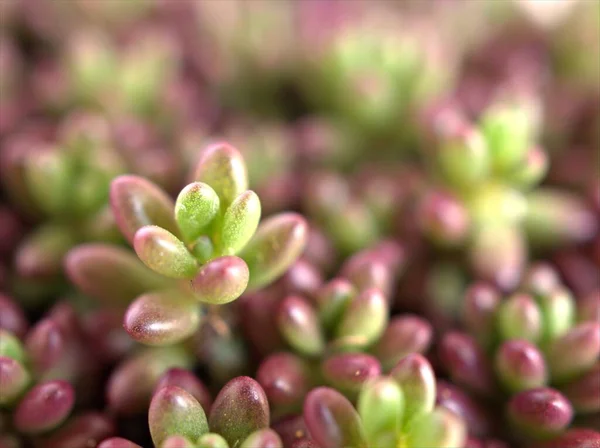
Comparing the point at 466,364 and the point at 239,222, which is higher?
the point at 239,222

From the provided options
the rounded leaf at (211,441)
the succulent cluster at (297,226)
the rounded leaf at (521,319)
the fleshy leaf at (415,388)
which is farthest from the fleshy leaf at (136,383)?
the rounded leaf at (521,319)

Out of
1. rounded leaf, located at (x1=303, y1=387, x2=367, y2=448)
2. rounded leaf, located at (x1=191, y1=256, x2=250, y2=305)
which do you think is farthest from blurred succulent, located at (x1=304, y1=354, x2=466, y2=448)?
rounded leaf, located at (x1=191, y1=256, x2=250, y2=305)

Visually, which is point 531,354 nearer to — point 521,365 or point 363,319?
point 521,365

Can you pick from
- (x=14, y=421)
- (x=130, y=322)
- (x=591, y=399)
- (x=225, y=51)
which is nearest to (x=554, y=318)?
(x=591, y=399)

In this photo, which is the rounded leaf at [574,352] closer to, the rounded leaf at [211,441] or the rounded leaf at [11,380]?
the rounded leaf at [211,441]

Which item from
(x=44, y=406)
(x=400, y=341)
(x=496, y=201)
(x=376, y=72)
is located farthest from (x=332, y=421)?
(x=376, y=72)
